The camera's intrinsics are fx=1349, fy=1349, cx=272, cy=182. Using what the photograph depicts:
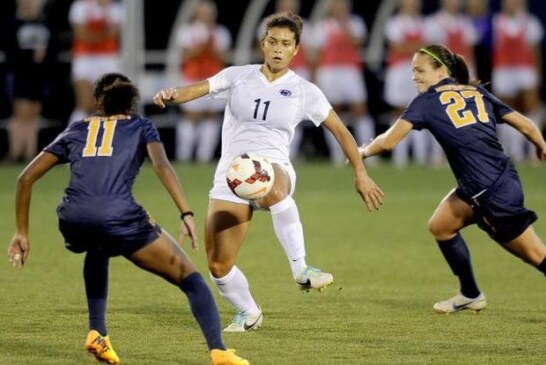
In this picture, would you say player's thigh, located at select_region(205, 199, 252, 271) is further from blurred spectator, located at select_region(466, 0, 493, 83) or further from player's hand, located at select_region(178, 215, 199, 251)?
blurred spectator, located at select_region(466, 0, 493, 83)

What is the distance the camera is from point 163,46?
25375 millimetres

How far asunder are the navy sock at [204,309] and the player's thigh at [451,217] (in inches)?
103

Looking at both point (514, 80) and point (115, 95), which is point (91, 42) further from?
point (115, 95)

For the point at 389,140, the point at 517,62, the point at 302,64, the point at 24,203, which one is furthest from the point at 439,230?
the point at 302,64

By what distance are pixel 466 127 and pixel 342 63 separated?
14068 millimetres

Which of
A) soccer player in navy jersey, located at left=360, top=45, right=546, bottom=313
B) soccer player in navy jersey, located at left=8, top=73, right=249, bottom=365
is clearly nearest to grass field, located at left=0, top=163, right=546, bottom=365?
soccer player in navy jersey, located at left=8, top=73, right=249, bottom=365

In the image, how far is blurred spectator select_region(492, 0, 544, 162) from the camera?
74.5ft

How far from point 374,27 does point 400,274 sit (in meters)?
14.1

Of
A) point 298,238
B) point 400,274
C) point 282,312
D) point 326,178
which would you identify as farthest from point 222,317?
point 326,178

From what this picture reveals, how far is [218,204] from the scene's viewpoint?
8.57 meters

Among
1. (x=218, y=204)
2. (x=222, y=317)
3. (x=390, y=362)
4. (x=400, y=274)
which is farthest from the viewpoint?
(x=400, y=274)

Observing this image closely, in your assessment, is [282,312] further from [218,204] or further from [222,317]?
[218,204]

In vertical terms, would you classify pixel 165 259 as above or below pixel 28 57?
above

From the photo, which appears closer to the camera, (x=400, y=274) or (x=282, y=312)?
(x=282, y=312)
